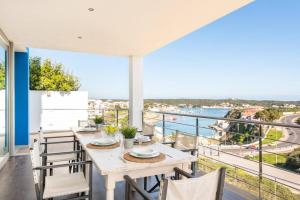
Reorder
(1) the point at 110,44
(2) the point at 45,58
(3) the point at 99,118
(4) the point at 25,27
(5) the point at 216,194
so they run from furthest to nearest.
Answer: (2) the point at 45,58 → (1) the point at 110,44 → (4) the point at 25,27 → (3) the point at 99,118 → (5) the point at 216,194

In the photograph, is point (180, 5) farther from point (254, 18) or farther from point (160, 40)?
point (254, 18)

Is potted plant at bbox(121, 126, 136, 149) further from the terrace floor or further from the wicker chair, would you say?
the terrace floor

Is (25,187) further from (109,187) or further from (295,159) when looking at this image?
(295,159)

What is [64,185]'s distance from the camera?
191 centimetres

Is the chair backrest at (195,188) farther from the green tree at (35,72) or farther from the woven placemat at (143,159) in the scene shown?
the green tree at (35,72)

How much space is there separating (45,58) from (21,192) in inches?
234

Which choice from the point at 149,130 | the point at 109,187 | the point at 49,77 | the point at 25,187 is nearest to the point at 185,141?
→ the point at 149,130

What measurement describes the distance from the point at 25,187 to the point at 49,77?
536 centimetres

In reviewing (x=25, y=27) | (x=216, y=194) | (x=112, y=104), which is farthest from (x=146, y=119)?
(x=216, y=194)

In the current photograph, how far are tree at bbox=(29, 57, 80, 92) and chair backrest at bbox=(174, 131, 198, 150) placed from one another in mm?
5830

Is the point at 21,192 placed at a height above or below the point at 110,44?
below

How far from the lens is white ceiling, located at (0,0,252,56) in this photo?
2635 millimetres

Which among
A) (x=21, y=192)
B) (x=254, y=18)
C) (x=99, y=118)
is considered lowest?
(x=21, y=192)

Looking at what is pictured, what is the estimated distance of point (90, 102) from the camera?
7668mm
